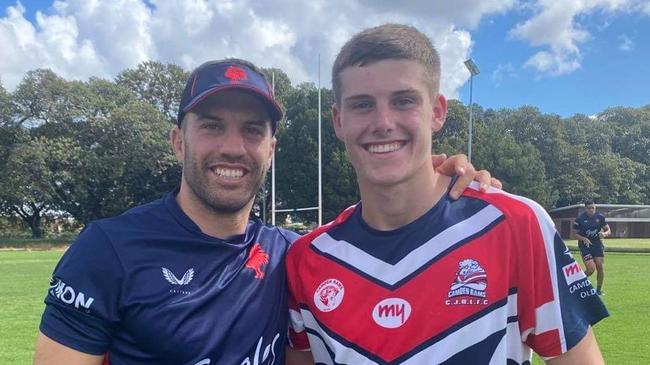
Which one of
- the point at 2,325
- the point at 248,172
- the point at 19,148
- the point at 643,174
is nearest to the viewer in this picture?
the point at 248,172

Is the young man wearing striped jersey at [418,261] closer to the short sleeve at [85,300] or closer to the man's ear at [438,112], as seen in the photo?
the man's ear at [438,112]

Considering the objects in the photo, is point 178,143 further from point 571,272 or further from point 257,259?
point 571,272

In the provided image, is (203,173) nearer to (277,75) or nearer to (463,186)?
(463,186)

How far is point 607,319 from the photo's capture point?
9.57 meters

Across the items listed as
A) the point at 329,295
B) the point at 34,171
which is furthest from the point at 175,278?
the point at 34,171

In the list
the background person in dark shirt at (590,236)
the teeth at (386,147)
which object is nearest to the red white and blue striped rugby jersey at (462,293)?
the teeth at (386,147)

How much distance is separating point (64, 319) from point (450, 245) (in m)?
1.60

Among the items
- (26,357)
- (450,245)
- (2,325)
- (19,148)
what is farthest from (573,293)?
(19,148)

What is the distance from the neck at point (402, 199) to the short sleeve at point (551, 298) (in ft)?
1.54

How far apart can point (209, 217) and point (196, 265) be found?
0.29m

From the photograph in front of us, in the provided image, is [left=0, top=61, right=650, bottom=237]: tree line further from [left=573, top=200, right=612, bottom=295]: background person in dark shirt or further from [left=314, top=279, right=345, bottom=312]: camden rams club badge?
[left=314, top=279, right=345, bottom=312]: camden rams club badge

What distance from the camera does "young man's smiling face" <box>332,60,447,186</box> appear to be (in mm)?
2623

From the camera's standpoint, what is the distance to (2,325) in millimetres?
10297

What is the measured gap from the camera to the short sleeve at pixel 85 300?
242cm
